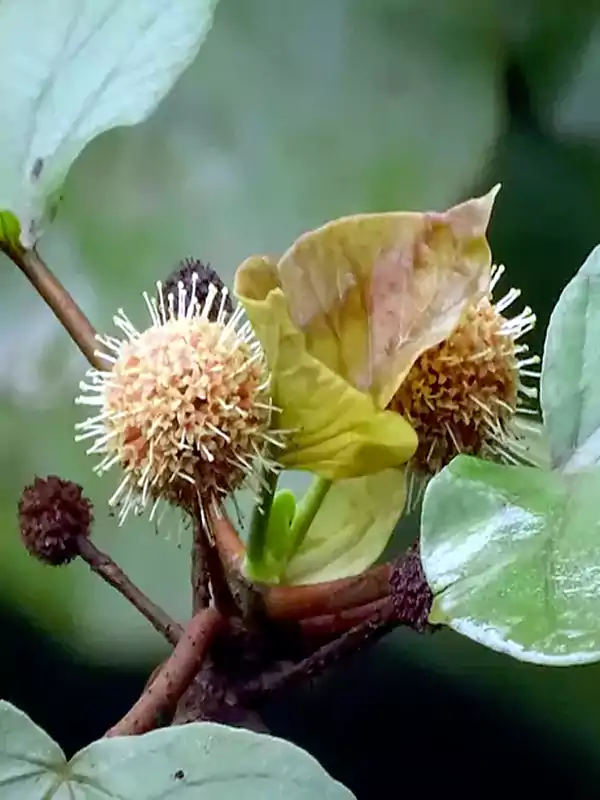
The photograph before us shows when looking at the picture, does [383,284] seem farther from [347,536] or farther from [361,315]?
[347,536]

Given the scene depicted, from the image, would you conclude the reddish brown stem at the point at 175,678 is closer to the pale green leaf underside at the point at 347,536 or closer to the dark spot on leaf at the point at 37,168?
the pale green leaf underside at the point at 347,536

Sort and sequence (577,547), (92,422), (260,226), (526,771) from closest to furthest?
1. (577,547)
2. (92,422)
3. (526,771)
4. (260,226)

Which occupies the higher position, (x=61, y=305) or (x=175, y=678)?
(x=61, y=305)

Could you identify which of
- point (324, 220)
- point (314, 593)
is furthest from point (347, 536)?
point (324, 220)

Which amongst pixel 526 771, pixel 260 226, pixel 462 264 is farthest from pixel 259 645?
pixel 260 226

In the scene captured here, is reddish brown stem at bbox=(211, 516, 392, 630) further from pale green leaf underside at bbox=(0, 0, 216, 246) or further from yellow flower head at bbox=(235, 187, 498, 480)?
pale green leaf underside at bbox=(0, 0, 216, 246)

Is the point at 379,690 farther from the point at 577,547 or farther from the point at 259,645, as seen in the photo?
the point at 577,547
